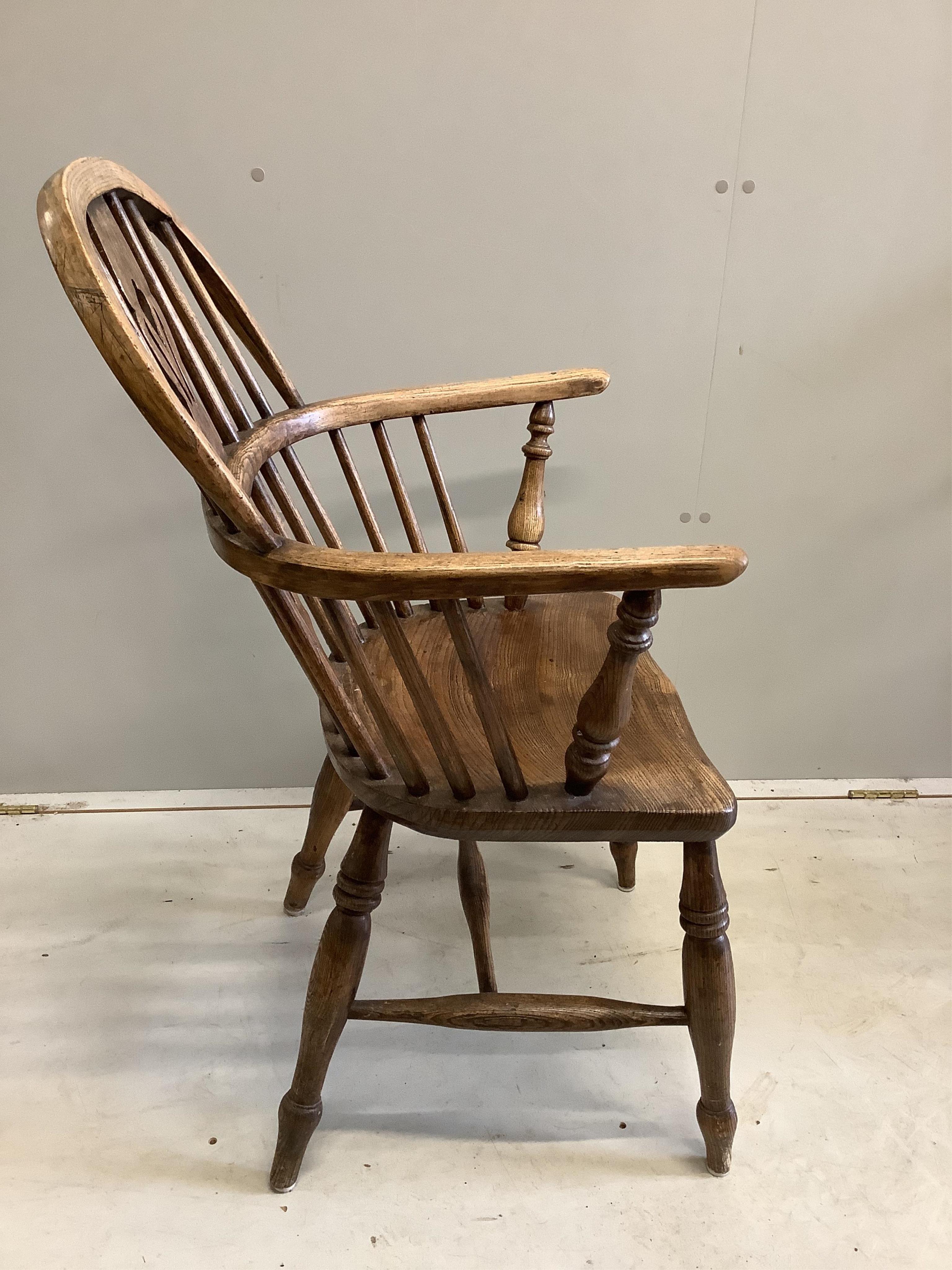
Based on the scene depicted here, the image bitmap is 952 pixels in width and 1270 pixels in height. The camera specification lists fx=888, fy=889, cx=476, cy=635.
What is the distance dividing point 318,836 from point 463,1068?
0.34 m

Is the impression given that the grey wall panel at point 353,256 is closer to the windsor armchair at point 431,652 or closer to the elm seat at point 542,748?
the windsor armchair at point 431,652

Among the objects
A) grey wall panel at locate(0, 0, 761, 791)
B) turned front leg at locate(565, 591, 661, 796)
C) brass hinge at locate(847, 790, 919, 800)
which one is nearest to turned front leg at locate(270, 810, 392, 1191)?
turned front leg at locate(565, 591, 661, 796)

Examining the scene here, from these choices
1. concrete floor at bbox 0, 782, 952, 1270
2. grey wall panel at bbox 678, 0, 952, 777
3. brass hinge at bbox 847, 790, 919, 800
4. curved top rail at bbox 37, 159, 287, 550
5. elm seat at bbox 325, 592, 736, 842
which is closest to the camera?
curved top rail at bbox 37, 159, 287, 550

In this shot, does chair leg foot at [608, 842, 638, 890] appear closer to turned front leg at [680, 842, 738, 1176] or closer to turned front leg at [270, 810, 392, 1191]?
turned front leg at [680, 842, 738, 1176]

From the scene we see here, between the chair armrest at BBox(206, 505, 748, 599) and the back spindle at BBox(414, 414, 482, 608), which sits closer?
the chair armrest at BBox(206, 505, 748, 599)

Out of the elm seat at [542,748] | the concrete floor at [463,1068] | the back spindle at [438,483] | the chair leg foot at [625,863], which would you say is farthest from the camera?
the chair leg foot at [625,863]

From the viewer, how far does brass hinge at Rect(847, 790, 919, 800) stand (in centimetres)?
149

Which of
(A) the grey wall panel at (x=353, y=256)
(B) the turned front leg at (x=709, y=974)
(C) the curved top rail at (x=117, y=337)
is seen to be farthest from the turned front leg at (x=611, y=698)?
(A) the grey wall panel at (x=353, y=256)

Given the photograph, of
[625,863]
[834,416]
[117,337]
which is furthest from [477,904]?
[834,416]

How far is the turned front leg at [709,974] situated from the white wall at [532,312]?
64 cm

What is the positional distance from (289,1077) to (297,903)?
10.5 inches

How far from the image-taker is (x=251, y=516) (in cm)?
63

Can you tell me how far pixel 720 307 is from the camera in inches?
47.8

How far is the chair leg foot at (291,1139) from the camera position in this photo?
0.86 meters
